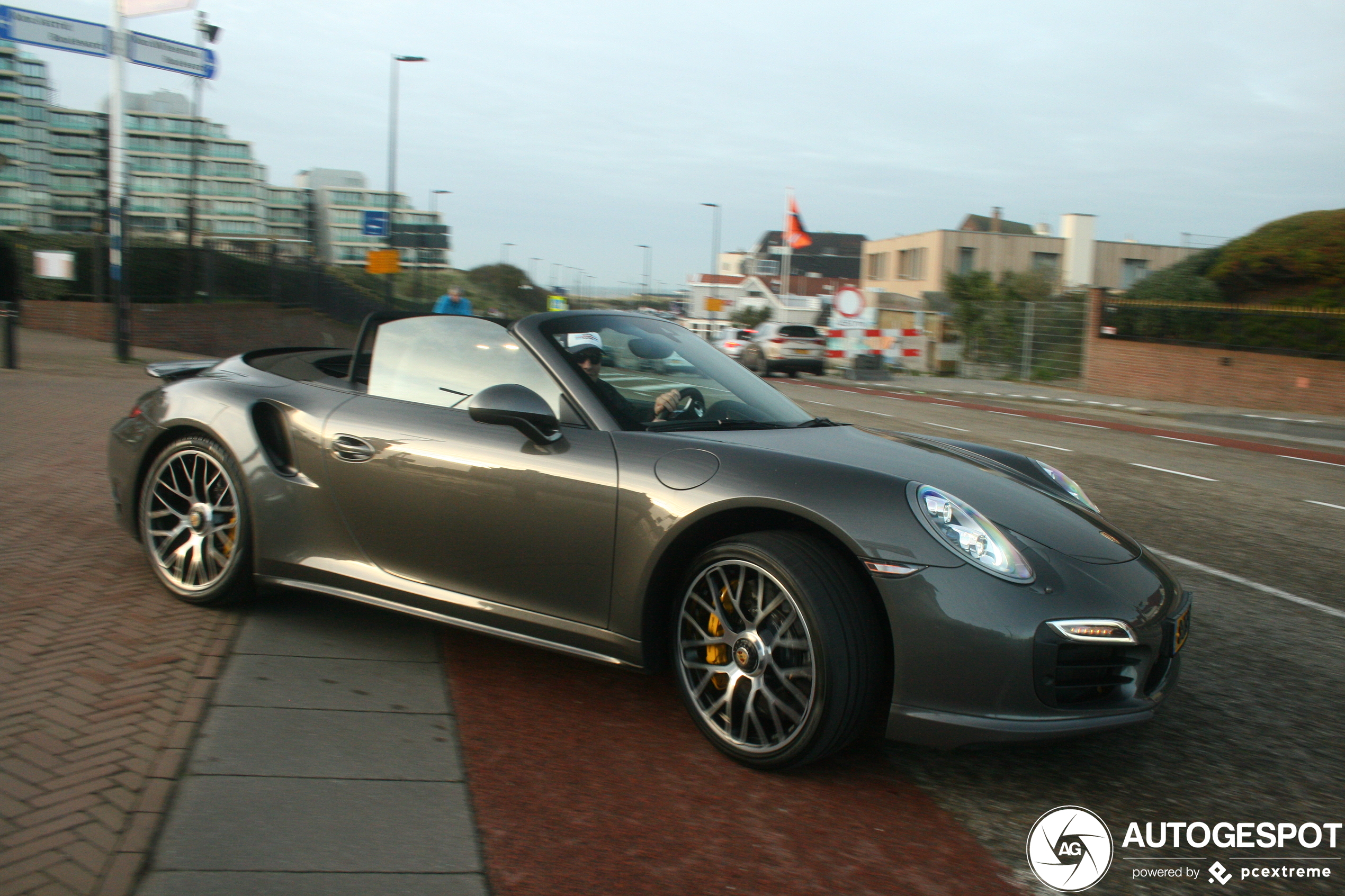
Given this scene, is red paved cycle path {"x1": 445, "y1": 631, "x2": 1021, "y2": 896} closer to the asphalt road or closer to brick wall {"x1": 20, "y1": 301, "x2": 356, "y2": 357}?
the asphalt road

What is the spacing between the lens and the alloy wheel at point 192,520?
4340mm

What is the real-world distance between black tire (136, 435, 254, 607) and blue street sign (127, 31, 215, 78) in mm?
14109

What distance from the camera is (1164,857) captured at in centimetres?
276

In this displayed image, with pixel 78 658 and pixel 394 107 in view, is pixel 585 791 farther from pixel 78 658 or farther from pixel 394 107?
pixel 394 107

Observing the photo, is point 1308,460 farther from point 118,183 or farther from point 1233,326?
point 118,183

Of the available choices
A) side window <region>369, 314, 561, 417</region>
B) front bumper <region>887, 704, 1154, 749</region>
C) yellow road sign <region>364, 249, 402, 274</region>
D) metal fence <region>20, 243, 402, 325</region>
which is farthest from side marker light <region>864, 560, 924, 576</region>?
yellow road sign <region>364, 249, 402, 274</region>

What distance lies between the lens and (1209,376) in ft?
75.9

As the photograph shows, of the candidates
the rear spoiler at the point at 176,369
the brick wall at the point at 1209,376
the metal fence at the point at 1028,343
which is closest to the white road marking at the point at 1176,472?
the rear spoiler at the point at 176,369

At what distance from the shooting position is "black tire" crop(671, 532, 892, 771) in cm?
294

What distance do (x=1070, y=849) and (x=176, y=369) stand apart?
426cm

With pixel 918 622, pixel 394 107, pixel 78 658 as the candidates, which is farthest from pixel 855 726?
pixel 394 107

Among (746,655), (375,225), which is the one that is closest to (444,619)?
(746,655)

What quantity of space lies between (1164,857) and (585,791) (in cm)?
152

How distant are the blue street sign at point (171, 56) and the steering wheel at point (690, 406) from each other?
15.4 metres
